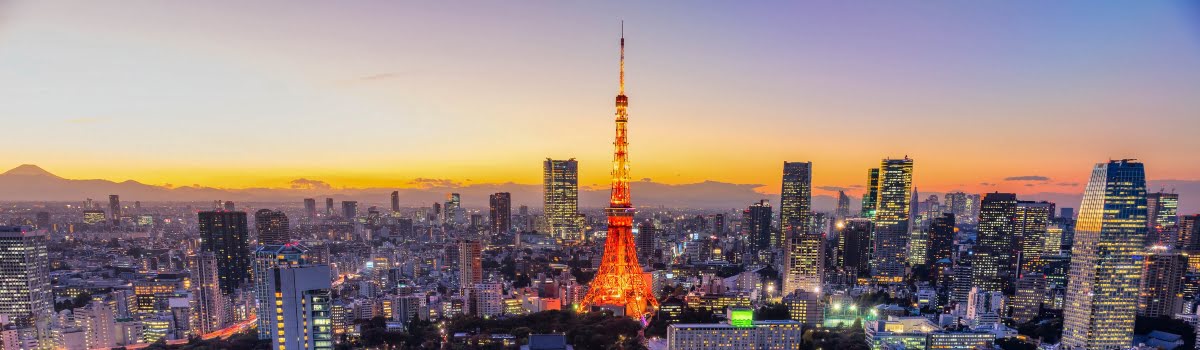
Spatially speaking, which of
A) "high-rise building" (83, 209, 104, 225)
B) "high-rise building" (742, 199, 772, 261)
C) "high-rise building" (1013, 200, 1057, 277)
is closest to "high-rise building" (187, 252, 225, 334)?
"high-rise building" (83, 209, 104, 225)

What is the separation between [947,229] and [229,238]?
37.0 m

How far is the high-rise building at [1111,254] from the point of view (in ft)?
49.4

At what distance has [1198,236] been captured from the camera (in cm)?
2569

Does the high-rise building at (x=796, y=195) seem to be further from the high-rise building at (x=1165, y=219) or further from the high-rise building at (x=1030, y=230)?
the high-rise building at (x=1165, y=219)

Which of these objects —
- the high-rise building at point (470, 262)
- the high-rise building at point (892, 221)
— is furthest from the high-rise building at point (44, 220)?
the high-rise building at point (892, 221)

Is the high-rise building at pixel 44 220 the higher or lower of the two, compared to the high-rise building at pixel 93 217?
higher

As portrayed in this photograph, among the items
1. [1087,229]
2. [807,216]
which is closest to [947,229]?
[807,216]

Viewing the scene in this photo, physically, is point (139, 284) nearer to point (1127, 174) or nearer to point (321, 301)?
point (321, 301)

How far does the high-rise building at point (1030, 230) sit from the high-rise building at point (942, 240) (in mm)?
3360

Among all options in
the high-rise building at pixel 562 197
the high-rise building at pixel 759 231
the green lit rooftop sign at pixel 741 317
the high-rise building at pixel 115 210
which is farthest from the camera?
the high-rise building at pixel 562 197

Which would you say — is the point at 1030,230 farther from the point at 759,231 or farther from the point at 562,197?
the point at 562,197

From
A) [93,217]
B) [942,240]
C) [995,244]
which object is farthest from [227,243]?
[942,240]

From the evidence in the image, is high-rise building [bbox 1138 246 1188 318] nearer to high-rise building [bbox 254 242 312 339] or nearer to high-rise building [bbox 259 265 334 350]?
high-rise building [bbox 259 265 334 350]

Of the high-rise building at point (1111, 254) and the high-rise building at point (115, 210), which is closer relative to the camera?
the high-rise building at point (1111, 254)
